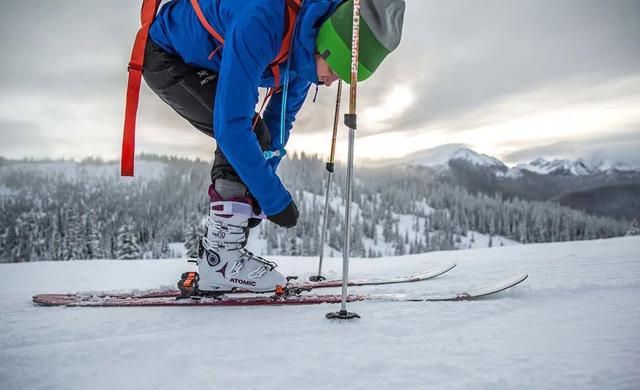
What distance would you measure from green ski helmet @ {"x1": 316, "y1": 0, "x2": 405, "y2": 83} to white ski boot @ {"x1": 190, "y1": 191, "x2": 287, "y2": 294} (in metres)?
1.13

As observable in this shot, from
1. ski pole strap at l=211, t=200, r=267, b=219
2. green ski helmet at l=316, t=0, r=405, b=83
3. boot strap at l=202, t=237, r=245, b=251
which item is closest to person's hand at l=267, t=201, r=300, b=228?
ski pole strap at l=211, t=200, r=267, b=219

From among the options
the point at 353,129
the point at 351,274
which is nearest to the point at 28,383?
the point at 353,129

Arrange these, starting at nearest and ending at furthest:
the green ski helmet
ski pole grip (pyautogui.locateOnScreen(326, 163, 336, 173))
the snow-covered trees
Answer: the green ski helmet
ski pole grip (pyautogui.locateOnScreen(326, 163, 336, 173))
the snow-covered trees

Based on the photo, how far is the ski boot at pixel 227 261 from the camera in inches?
105

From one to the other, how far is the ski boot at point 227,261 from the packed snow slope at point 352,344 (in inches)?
11.2

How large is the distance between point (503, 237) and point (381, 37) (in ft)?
555

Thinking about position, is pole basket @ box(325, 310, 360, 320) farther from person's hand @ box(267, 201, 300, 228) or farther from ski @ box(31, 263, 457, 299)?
ski @ box(31, 263, 457, 299)

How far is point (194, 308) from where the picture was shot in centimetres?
244

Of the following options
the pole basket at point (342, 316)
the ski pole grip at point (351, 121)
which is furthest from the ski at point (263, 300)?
the ski pole grip at point (351, 121)

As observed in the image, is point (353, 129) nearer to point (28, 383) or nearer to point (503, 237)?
point (28, 383)

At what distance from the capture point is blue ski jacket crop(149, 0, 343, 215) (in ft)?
7.17

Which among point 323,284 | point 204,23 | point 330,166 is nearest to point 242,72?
point 204,23

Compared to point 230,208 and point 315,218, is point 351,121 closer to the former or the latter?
point 230,208

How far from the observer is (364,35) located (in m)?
2.34
